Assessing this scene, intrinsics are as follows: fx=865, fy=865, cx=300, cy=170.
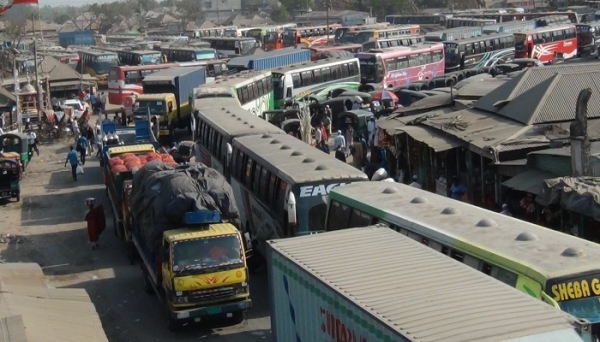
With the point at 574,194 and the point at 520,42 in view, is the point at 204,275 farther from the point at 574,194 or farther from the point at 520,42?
the point at 520,42

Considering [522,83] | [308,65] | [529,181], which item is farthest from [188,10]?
[529,181]

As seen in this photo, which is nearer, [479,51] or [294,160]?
[294,160]

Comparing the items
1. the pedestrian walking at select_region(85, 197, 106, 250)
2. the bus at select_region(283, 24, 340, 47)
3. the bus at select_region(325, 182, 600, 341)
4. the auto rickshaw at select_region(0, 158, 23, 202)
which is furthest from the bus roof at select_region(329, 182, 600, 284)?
the bus at select_region(283, 24, 340, 47)

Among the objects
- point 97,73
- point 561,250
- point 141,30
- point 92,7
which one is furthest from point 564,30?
point 92,7

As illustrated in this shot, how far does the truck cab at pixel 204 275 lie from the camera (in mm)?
13984

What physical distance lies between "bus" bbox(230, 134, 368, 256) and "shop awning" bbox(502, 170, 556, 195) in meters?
2.87

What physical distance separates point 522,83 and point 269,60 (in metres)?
27.7

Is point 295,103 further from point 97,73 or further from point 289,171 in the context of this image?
point 97,73

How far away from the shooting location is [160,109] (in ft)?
115

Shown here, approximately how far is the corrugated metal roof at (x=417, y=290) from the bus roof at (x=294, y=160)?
4.37 metres

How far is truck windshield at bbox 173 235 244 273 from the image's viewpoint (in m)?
14.0

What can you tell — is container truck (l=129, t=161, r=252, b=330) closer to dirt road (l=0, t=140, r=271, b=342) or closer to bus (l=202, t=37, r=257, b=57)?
dirt road (l=0, t=140, r=271, b=342)

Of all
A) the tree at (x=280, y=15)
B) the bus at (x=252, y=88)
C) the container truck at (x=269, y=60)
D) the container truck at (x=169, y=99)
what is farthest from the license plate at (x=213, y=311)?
the tree at (x=280, y=15)

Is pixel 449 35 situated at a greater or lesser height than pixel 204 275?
greater
